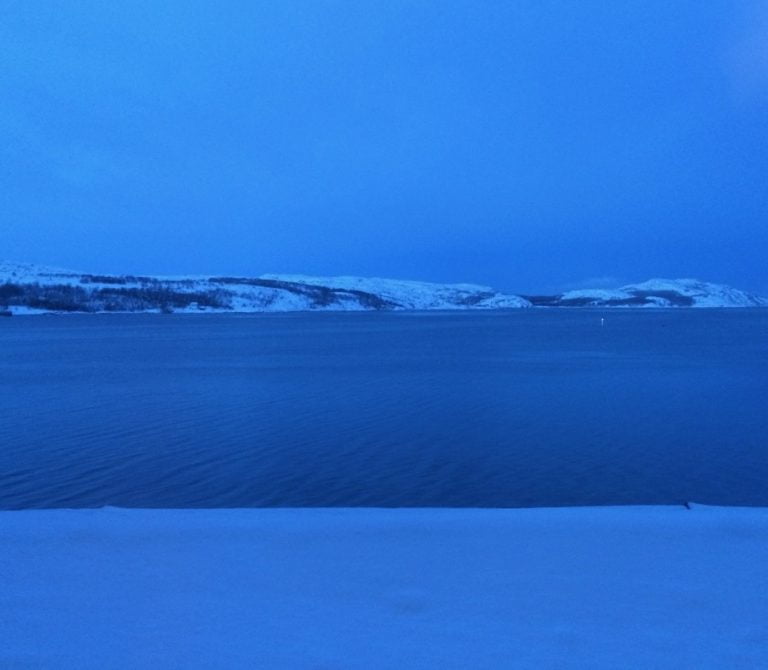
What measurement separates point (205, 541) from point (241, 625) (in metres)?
1.48

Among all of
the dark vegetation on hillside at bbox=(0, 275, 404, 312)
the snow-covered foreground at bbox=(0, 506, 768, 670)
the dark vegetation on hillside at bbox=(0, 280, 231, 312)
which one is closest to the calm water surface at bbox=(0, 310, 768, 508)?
the snow-covered foreground at bbox=(0, 506, 768, 670)

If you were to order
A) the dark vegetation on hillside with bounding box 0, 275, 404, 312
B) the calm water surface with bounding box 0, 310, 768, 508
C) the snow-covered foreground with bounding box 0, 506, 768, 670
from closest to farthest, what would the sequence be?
the snow-covered foreground with bounding box 0, 506, 768, 670 → the calm water surface with bounding box 0, 310, 768, 508 → the dark vegetation on hillside with bounding box 0, 275, 404, 312

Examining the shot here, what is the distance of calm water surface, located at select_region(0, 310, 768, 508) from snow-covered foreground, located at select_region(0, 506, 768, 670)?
15.4 feet

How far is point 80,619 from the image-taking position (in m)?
3.60

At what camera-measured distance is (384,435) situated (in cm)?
1441

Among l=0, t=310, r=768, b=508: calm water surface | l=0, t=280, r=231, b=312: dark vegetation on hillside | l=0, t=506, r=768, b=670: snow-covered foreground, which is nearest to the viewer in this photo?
l=0, t=506, r=768, b=670: snow-covered foreground

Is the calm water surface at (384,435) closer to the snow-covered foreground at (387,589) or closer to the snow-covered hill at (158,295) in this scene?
the snow-covered foreground at (387,589)

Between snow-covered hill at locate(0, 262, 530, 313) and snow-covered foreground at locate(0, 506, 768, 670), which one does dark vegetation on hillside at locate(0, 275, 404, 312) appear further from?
snow-covered foreground at locate(0, 506, 768, 670)

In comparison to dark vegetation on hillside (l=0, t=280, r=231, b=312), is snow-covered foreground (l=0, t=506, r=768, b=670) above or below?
below

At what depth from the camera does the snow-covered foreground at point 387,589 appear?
327cm

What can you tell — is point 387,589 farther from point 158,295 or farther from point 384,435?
point 158,295

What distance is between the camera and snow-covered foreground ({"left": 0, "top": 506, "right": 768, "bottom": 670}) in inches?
129

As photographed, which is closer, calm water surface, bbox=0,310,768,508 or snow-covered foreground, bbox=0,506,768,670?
snow-covered foreground, bbox=0,506,768,670

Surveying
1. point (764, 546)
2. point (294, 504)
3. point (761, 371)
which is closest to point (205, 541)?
point (764, 546)
